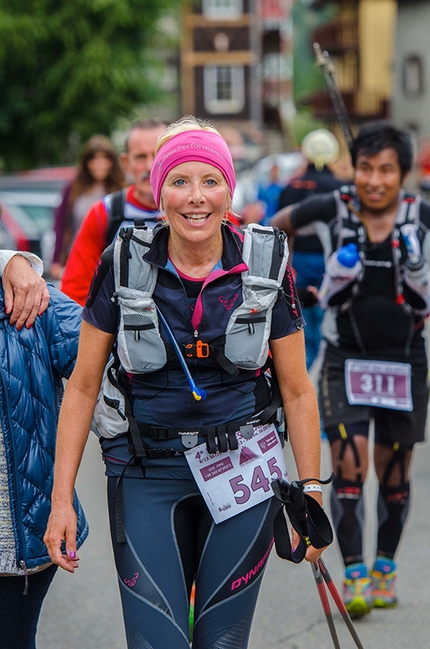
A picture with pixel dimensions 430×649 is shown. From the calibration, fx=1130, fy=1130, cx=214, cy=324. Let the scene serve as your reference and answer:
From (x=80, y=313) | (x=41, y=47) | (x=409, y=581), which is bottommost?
(x=409, y=581)

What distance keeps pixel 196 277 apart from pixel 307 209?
1.88m

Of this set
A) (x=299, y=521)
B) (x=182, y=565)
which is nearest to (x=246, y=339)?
(x=299, y=521)

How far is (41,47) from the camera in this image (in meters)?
30.7

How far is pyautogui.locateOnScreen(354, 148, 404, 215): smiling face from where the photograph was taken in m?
4.60

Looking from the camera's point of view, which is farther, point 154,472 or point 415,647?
point 415,647

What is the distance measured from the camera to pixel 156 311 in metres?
2.92

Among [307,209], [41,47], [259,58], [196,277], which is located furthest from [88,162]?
[259,58]

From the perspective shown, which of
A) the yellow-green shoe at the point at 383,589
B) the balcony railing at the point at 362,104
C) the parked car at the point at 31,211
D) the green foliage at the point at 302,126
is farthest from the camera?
the green foliage at the point at 302,126

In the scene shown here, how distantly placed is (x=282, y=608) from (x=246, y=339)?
2.34 meters

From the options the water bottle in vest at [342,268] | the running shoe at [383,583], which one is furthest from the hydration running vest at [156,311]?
the running shoe at [383,583]

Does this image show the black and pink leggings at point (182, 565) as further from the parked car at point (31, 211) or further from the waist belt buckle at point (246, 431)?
the parked car at point (31, 211)

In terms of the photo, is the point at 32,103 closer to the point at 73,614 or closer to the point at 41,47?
the point at 41,47

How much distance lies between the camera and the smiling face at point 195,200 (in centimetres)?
294

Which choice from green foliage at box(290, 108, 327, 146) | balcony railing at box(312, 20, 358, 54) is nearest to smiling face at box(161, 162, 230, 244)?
balcony railing at box(312, 20, 358, 54)
